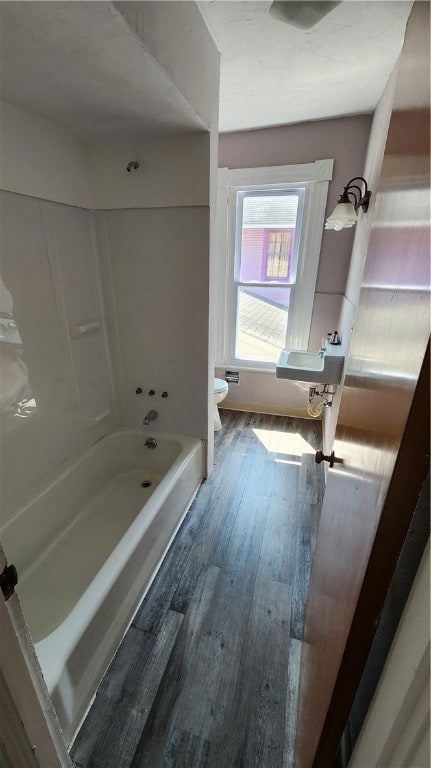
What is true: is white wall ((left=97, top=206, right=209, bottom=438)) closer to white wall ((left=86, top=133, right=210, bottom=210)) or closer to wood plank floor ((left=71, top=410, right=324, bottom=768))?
white wall ((left=86, top=133, right=210, bottom=210))

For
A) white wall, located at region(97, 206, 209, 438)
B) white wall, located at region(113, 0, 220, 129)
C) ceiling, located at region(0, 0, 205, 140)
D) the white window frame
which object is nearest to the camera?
ceiling, located at region(0, 0, 205, 140)

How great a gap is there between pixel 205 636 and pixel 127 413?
1400 mm

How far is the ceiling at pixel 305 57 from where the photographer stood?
1200mm

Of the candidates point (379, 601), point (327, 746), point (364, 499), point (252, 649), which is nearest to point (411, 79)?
point (364, 499)

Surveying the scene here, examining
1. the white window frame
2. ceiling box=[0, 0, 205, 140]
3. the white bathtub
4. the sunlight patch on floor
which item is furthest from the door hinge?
the white window frame

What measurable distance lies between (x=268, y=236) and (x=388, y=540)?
2.76 metres

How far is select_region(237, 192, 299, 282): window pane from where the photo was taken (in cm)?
259

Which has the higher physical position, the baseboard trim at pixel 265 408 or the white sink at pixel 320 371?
the white sink at pixel 320 371

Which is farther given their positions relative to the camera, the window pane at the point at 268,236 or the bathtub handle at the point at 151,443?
the window pane at the point at 268,236

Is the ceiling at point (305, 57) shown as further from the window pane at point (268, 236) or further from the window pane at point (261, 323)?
the window pane at point (261, 323)

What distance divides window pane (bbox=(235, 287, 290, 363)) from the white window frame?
7cm

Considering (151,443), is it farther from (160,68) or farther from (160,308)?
(160,68)

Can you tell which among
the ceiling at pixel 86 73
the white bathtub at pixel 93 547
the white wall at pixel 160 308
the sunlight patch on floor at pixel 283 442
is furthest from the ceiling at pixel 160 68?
the sunlight patch on floor at pixel 283 442

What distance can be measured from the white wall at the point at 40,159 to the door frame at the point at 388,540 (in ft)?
5.58
